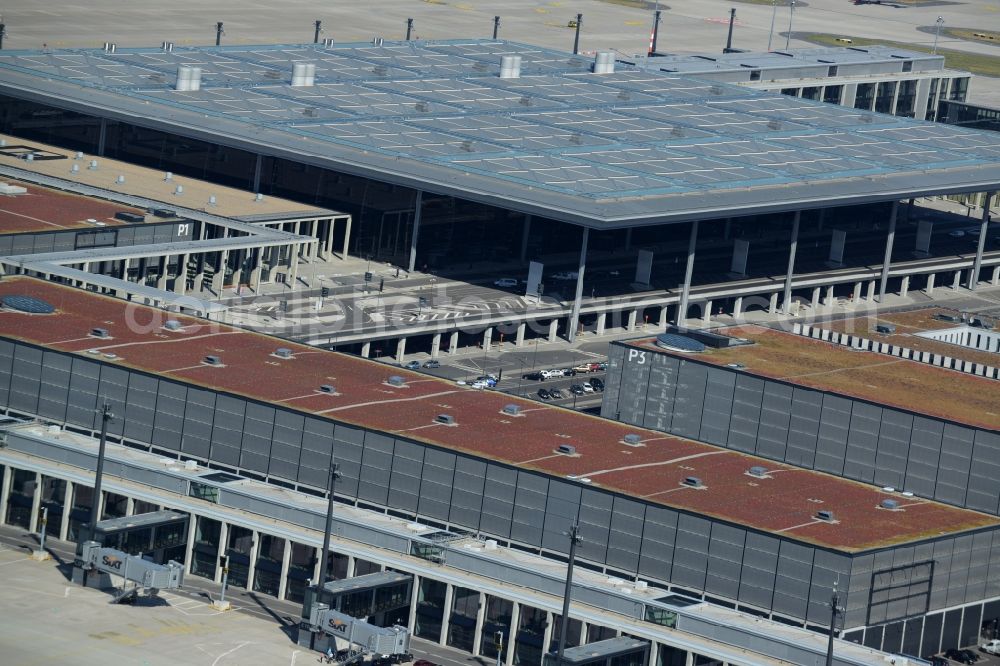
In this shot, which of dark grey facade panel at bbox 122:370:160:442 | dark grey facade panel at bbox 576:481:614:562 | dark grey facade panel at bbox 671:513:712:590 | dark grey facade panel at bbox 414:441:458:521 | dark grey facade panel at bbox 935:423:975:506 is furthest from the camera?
dark grey facade panel at bbox 935:423:975:506

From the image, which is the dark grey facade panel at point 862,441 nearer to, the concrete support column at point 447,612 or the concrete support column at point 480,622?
the concrete support column at point 480,622

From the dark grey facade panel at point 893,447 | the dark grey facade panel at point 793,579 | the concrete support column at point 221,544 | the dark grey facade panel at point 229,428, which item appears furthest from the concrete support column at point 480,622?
the dark grey facade panel at point 893,447

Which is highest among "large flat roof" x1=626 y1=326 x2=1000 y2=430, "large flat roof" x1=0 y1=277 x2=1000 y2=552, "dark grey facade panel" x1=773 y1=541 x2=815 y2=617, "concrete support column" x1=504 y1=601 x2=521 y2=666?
"large flat roof" x1=626 y1=326 x2=1000 y2=430

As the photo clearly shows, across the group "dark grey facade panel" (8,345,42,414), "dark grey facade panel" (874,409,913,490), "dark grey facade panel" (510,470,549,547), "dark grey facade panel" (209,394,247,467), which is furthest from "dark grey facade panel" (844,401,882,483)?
"dark grey facade panel" (8,345,42,414)

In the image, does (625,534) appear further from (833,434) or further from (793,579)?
(833,434)

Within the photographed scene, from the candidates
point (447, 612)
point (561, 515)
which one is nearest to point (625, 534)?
point (561, 515)

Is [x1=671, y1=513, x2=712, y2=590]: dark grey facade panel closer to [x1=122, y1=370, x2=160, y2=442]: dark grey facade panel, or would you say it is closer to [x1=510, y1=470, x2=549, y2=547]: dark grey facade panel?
[x1=510, y1=470, x2=549, y2=547]: dark grey facade panel

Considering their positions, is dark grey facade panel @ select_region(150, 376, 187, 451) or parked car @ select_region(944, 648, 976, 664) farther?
dark grey facade panel @ select_region(150, 376, 187, 451)

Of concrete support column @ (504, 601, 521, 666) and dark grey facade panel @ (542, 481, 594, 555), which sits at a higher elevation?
dark grey facade panel @ (542, 481, 594, 555)
